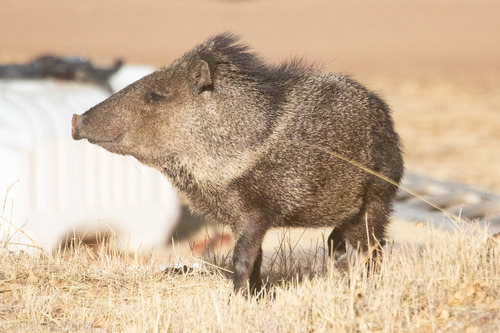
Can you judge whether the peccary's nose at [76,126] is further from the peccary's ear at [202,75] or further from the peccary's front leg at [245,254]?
the peccary's front leg at [245,254]

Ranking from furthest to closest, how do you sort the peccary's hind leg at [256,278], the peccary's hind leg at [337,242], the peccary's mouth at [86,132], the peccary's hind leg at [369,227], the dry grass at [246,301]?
the peccary's hind leg at [337,242], the peccary's hind leg at [369,227], the peccary's hind leg at [256,278], the peccary's mouth at [86,132], the dry grass at [246,301]

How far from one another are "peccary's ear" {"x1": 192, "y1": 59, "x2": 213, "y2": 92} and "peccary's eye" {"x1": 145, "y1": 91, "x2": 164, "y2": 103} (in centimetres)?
25

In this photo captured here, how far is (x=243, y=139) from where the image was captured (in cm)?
524

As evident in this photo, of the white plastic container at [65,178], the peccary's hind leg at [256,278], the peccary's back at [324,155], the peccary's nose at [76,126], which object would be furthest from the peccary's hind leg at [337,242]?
the white plastic container at [65,178]

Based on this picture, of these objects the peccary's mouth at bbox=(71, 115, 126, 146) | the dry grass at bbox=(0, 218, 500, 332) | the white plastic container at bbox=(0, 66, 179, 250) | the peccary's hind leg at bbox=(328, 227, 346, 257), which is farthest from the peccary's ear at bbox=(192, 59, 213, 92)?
the white plastic container at bbox=(0, 66, 179, 250)

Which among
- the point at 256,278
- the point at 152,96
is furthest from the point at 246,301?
the point at 152,96

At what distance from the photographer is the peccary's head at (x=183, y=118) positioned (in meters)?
5.14

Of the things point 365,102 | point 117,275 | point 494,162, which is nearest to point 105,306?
point 117,275

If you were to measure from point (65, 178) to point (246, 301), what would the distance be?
4051 mm

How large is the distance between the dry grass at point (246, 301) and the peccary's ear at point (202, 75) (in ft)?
4.31

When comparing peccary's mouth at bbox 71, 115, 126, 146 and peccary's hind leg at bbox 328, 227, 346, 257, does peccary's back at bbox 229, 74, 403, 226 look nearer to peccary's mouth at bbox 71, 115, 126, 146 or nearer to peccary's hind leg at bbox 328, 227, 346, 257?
peccary's hind leg at bbox 328, 227, 346, 257

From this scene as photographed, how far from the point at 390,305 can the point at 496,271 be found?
2.97ft

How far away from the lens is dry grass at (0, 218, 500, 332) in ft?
14.2

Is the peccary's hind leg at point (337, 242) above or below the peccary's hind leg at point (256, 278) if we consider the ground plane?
above
